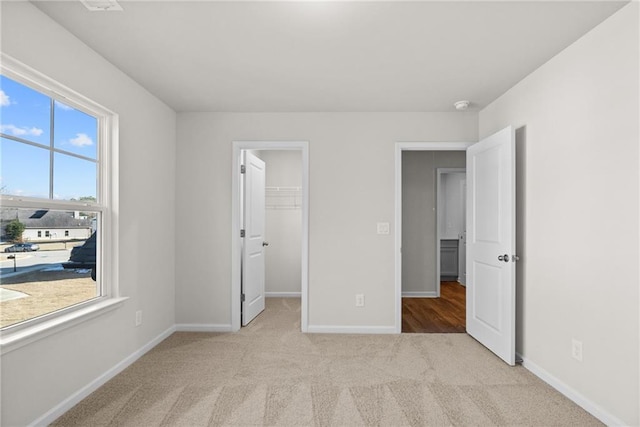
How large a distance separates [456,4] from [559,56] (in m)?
1.11

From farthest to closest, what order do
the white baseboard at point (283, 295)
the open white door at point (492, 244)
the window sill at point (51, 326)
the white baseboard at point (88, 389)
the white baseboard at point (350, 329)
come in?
the white baseboard at point (283, 295)
the white baseboard at point (350, 329)
the open white door at point (492, 244)
the white baseboard at point (88, 389)
the window sill at point (51, 326)

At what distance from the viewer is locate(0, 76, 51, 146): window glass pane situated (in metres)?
1.87

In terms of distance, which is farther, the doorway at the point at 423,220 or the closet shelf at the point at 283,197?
the doorway at the point at 423,220

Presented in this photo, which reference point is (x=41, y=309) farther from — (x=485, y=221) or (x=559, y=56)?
(x=559, y=56)

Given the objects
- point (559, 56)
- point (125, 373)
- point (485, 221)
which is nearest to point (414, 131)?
point (485, 221)

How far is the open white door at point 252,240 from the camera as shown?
13.0 ft

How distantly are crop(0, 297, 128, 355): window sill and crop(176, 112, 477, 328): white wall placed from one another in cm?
124

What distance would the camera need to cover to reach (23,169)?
197 cm

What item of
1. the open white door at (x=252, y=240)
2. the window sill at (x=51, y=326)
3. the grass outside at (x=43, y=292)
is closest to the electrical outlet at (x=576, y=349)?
the open white door at (x=252, y=240)

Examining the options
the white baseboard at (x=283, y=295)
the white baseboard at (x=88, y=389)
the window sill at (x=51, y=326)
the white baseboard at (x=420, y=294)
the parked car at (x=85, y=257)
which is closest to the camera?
the window sill at (x=51, y=326)

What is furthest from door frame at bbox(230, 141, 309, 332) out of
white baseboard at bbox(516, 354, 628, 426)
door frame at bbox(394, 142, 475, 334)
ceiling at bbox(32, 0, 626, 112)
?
white baseboard at bbox(516, 354, 628, 426)

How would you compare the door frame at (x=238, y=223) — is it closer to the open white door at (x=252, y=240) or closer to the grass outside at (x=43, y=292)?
the open white door at (x=252, y=240)

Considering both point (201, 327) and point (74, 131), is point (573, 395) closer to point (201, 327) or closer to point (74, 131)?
point (201, 327)

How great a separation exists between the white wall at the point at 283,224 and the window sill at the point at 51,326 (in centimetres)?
289
